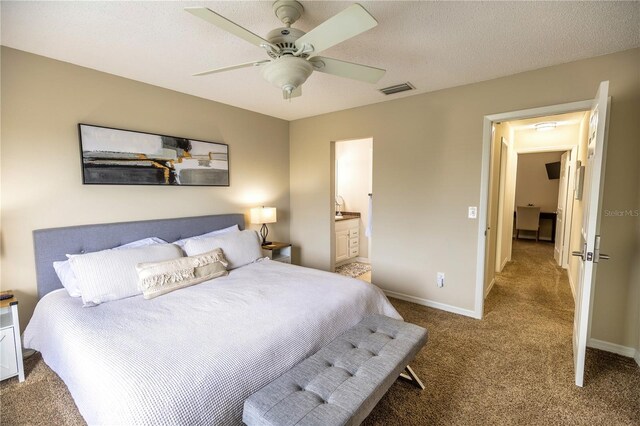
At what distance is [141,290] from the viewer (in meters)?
2.18

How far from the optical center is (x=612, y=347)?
2389 mm

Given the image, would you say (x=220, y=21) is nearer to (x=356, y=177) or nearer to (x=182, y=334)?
(x=182, y=334)

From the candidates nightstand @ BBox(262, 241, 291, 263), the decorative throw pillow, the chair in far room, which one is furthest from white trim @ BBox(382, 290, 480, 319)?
the chair in far room

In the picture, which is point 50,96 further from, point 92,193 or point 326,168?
point 326,168

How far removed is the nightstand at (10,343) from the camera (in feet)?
6.40

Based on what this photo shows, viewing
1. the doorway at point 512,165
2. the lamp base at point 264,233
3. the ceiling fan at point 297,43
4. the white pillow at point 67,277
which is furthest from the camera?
the lamp base at point 264,233

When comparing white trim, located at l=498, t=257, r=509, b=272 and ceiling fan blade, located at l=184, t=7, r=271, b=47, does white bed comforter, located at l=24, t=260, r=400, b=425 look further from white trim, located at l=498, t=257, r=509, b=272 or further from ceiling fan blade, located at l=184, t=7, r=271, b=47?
white trim, located at l=498, t=257, r=509, b=272

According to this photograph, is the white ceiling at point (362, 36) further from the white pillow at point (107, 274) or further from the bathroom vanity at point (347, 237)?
the bathroom vanity at point (347, 237)

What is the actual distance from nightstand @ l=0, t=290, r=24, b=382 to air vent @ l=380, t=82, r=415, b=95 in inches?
140

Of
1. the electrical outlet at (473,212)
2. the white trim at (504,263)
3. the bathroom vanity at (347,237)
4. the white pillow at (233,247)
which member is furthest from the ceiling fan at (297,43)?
the white trim at (504,263)

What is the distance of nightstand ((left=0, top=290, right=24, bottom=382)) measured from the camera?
6.40 feet

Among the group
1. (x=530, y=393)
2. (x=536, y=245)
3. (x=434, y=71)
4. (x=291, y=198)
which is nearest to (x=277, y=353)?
(x=530, y=393)

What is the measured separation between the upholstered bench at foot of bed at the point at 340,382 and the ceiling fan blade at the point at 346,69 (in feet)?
5.41

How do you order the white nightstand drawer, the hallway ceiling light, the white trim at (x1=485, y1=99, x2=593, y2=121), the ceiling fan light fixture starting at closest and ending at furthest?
1. the ceiling fan light fixture
2. the white nightstand drawer
3. the white trim at (x1=485, y1=99, x2=593, y2=121)
4. the hallway ceiling light
